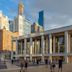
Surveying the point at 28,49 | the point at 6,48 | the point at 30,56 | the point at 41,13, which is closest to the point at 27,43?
the point at 28,49

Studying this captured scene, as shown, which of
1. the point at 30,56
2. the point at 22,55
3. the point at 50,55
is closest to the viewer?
the point at 50,55

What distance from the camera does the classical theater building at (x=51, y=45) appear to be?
285 ft

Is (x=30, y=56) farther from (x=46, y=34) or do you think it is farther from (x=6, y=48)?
(x=6, y=48)

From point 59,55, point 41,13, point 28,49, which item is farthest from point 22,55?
point 41,13

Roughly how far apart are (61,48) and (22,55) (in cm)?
2685

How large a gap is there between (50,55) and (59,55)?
554 cm

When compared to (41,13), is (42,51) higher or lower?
lower

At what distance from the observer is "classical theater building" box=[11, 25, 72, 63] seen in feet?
285

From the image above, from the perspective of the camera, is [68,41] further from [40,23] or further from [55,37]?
[40,23]

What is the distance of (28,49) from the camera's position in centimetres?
12062

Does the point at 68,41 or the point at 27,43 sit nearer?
the point at 68,41

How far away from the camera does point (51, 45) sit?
98750 mm

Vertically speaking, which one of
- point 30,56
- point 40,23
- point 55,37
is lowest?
point 30,56

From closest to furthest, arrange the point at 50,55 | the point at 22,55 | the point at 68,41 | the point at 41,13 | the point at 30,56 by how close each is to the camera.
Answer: the point at 68,41 < the point at 50,55 < the point at 30,56 < the point at 22,55 < the point at 41,13
